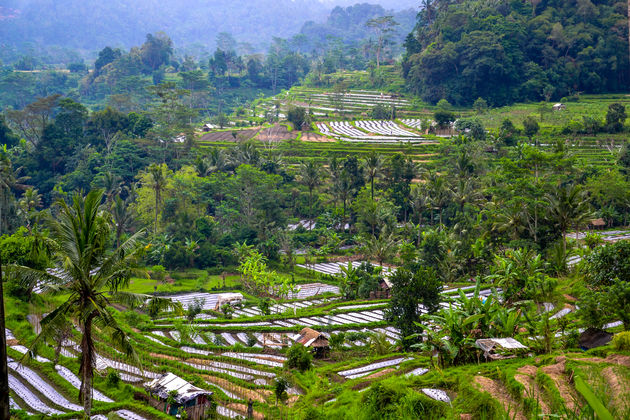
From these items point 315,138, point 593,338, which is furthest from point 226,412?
point 315,138

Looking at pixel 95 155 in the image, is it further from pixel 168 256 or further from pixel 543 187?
pixel 543 187

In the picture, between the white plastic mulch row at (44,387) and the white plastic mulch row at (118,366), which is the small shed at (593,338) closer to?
the white plastic mulch row at (118,366)

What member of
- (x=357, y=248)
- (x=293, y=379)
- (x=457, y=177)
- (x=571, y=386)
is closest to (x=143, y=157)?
(x=357, y=248)

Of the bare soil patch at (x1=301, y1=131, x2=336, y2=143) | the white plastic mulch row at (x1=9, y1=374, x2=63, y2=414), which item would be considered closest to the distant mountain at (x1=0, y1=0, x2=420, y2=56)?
the bare soil patch at (x1=301, y1=131, x2=336, y2=143)

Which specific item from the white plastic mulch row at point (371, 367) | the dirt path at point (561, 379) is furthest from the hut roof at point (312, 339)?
the dirt path at point (561, 379)

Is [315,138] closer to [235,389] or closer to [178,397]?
[235,389]

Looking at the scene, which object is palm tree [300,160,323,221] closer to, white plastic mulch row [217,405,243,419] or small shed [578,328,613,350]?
small shed [578,328,613,350]
